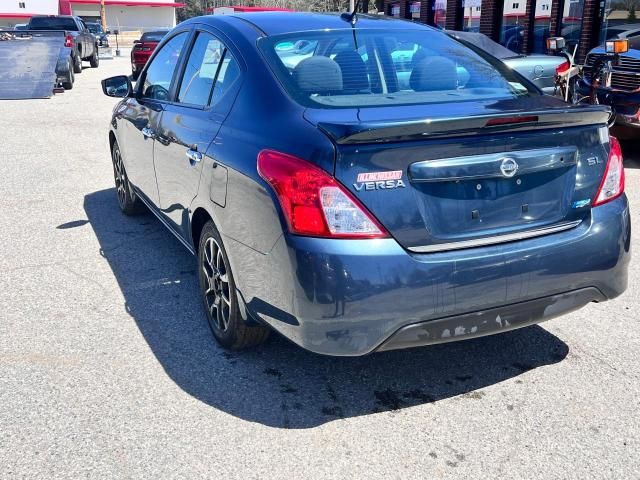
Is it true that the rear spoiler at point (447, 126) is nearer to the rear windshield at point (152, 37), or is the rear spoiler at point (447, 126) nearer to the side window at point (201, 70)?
the side window at point (201, 70)

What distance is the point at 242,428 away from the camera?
9.62ft

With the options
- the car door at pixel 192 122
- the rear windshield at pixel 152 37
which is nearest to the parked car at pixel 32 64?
the rear windshield at pixel 152 37

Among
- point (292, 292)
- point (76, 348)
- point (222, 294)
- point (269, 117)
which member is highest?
point (269, 117)

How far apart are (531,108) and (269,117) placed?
3.85 feet

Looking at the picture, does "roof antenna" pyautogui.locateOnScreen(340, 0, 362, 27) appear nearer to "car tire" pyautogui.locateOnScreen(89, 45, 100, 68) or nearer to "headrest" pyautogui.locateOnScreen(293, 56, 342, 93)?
"headrest" pyautogui.locateOnScreen(293, 56, 342, 93)

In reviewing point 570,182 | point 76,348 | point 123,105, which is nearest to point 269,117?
point 570,182

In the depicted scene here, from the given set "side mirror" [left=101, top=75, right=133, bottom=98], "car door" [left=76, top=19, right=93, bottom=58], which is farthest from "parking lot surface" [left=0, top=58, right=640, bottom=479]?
"car door" [left=76, top=19, right=93, bottom=58]

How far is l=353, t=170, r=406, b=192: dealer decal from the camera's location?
2.65 meters

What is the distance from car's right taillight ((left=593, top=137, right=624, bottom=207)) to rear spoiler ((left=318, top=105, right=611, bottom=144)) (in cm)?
33

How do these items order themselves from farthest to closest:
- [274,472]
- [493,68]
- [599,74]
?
[599,74]
[493,68]
[274,472]

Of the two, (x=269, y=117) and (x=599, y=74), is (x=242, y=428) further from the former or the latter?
(x=599, y=74)

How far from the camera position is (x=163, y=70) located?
4.72 m

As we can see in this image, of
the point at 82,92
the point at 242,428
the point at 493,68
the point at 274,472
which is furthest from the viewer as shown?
the point at 82,92

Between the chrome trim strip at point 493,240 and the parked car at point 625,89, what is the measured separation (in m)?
5.65
